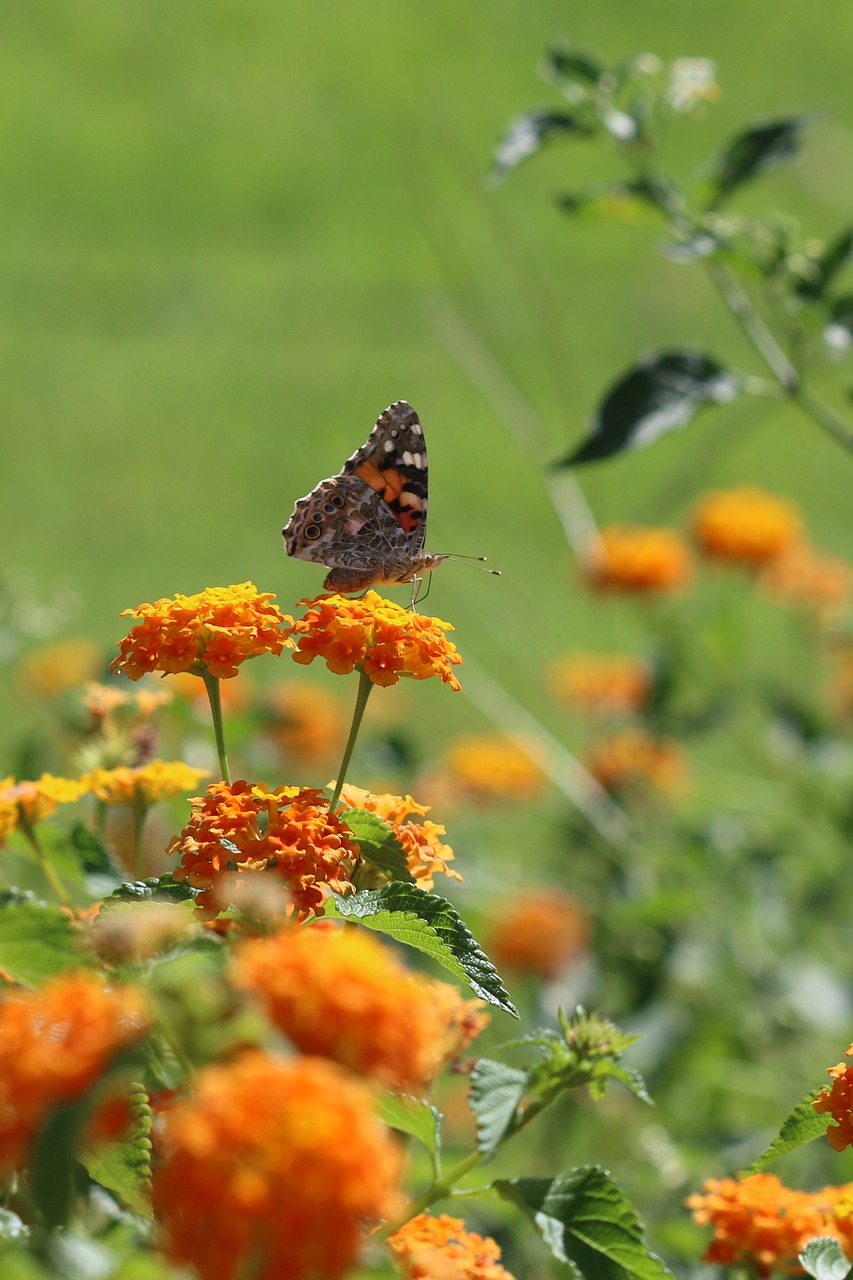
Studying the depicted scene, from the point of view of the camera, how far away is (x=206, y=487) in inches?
131

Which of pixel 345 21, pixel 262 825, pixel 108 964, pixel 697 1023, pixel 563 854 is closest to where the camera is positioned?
pixel 108 964

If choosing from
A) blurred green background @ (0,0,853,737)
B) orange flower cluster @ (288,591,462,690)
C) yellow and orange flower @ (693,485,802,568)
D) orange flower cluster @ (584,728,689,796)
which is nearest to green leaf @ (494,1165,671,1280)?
orange flower cluster @ (288,591,462,690)

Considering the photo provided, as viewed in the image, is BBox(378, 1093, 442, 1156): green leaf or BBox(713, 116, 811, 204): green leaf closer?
BBox(378, 1093, 442, 1156): green leaf

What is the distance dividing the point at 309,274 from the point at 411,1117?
3318 millimetres

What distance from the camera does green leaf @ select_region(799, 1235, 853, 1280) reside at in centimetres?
64

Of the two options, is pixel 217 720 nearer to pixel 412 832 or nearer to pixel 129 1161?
pixel 412 832

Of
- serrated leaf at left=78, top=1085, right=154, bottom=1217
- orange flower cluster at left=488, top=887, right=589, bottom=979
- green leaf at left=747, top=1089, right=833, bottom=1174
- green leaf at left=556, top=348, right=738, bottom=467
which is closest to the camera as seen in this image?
serrated leaf at left=78, top=1085, right=154, bottom=1217

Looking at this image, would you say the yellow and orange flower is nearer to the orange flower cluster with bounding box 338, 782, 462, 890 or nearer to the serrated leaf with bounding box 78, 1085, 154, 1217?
the orange flower cluster with bounding box 338, 782, 462, 890

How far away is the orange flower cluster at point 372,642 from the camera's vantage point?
81 cm

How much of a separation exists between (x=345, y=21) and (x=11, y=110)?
987 mm

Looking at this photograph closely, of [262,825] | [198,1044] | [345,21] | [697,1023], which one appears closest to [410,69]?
[345,21]

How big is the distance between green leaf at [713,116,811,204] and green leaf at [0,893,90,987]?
842 millimetres

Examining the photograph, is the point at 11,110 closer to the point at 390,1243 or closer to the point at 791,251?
the point at 791,251

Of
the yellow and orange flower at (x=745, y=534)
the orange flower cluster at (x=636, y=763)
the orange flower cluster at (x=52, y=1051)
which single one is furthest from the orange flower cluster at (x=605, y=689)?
the orange flower cluster at (x=52, y=1051)
